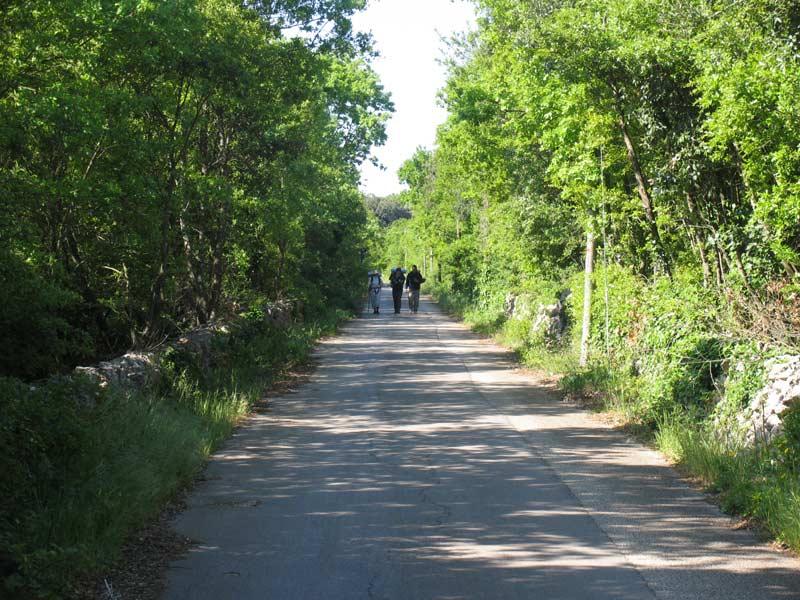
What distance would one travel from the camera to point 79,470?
7.10 meters

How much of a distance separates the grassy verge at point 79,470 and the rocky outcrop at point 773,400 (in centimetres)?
576

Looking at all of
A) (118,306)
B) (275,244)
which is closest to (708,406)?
(118,306)

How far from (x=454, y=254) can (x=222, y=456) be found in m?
38.7

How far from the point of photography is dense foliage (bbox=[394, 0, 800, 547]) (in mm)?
10484

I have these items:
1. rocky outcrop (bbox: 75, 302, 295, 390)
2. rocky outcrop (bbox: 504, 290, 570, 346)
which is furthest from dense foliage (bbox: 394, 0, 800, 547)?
rocky outcrop (bbox: 75, 302, 295, 390)

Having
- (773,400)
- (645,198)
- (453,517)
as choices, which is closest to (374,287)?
(645,198)

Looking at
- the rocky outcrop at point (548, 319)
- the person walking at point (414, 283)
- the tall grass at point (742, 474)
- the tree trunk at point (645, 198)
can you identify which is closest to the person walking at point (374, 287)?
the person walking at point (414, 283)

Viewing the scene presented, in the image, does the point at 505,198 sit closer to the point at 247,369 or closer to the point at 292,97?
the point at 292,97

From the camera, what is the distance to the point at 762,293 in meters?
12.0

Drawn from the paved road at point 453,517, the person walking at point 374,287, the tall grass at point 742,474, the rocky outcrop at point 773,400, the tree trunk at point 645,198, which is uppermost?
the tree trunk at point 645,198

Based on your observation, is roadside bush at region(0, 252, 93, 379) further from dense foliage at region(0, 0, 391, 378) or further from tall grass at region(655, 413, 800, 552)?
tall grass at region(655, 413, 800, 552)

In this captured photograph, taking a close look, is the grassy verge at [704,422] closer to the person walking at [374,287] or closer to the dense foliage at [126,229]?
the dense foliage at [126,229]

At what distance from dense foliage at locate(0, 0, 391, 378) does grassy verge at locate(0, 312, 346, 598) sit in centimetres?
323

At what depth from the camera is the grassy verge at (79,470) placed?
5480 mm
